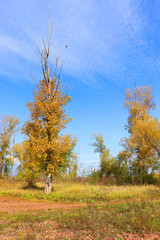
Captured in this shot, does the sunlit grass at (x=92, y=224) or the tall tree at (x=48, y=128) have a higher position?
the tall tree at (x=48, y=128)

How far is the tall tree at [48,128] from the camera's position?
16234 mm

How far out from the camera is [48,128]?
1695 centimetres

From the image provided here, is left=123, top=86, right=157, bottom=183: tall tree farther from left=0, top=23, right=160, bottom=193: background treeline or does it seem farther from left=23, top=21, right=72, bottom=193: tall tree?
left=23, top=21, right=72, bottom=193: tall tree

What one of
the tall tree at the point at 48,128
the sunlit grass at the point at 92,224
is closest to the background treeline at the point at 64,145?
the tall tree at the point at 48,128

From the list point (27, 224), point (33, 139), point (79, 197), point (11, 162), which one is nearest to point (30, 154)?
point (33, 139)

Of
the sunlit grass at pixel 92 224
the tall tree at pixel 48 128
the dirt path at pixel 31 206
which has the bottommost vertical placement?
the dirt path at pixel 31 206

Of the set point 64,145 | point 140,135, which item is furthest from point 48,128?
point 140,135

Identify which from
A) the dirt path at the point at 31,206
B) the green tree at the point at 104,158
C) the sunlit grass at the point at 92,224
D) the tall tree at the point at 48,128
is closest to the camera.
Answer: the sunlit grass at the point at 92,224

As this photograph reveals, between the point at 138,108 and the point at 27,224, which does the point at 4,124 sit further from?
the point at 27,224

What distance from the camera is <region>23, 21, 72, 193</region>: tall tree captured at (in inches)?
639

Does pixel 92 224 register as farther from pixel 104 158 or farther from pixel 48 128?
pixel 104 158

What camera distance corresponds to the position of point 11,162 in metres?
37.4

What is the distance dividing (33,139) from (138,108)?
53.9ft

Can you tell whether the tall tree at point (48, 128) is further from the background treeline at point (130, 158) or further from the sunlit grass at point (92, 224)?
the sunlit grass at point (92, 224)
